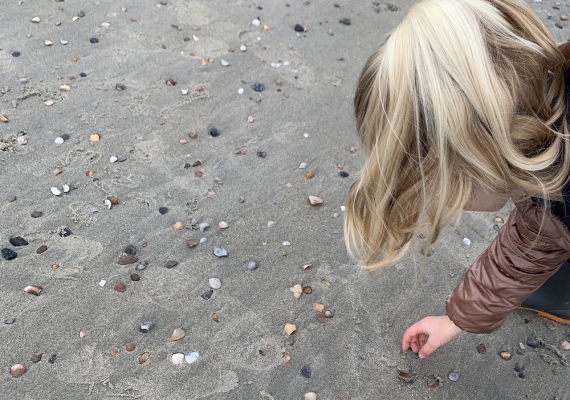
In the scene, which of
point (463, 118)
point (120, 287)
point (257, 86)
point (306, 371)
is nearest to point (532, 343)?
point (306, 371)

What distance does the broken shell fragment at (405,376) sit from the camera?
1.76 meters

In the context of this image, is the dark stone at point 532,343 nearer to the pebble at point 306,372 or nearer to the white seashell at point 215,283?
the pebble at point 306,372

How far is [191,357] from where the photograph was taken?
5.76 ft

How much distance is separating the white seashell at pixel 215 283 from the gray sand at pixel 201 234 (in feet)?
0.06

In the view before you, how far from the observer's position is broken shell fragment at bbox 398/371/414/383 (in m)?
1.76

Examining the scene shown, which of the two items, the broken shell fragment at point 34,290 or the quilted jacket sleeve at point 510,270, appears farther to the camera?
the broken shell fragment at point 34,290

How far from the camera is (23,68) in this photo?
2707 mm

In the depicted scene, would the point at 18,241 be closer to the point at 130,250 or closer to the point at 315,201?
the point at 130,250

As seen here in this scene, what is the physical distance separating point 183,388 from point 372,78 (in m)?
1.12

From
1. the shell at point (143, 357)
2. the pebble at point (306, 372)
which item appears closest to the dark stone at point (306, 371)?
the pebble at point (306, 372)

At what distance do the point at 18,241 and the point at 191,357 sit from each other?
0.81 metres

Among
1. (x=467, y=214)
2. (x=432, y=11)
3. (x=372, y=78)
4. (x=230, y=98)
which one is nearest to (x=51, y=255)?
(x=230, y=98)

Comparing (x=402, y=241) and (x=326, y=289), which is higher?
(x=402, y=241)

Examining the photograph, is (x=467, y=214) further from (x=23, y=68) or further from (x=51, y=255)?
(x=23, y=68)
